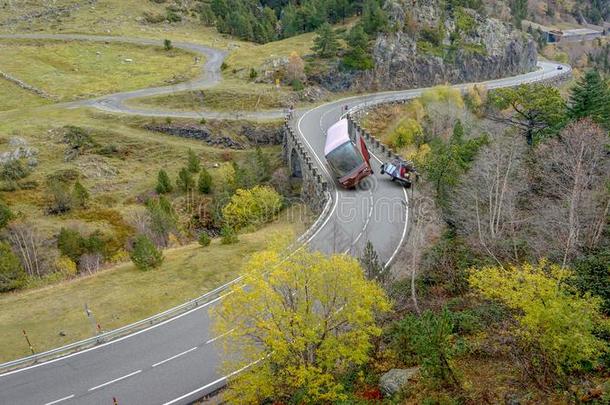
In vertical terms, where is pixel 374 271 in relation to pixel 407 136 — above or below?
above

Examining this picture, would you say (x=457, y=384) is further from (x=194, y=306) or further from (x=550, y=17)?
(x=550, y=17)

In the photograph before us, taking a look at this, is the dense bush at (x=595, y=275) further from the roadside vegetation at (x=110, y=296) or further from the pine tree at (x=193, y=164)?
the pine tree at (x=193, y=164)

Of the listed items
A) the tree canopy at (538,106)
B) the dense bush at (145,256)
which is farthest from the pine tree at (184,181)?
the tree canopy at (538,106)

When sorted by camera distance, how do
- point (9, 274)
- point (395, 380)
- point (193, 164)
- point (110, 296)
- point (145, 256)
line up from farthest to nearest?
point (193, 164) → point (9, 274) → point (145, 256) → point (110, 296) → point (395, 380)

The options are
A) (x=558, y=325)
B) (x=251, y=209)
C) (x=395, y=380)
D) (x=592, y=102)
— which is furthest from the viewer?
(x=251, y=209)

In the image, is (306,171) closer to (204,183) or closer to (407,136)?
(204,183)

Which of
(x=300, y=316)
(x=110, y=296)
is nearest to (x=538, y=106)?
(x=300, y=316)

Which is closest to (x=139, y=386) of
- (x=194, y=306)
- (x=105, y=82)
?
(x=194, y=306)
